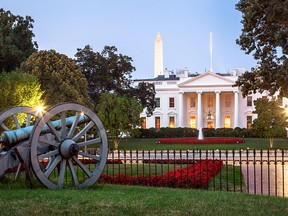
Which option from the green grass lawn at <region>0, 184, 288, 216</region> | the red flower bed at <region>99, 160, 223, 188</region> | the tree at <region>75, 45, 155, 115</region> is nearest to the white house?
the tree at <region>75, 45, 155, 115</region>

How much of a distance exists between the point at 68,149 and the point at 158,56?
11535 cm

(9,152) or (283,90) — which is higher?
(283,90)

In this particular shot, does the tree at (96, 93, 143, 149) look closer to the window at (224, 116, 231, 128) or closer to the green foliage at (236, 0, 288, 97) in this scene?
the green foliage at (236, 0, 288, 97)

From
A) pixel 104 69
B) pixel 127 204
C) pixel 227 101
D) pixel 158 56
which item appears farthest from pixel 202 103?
pixel 127 204

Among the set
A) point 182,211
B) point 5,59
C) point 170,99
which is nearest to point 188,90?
point 170,99

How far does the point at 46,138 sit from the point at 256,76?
11.2 meters

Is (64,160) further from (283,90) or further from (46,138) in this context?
(283,90)

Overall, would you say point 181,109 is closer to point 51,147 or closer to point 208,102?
point 208,102

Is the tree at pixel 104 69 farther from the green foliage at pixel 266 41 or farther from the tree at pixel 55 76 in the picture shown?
the green foliage at pixel 266 41

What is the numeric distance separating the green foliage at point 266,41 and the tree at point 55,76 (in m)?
19.6

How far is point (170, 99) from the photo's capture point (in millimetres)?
87875

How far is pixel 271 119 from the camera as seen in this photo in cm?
4012

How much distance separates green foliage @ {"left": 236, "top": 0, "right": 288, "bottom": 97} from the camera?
16562 mm

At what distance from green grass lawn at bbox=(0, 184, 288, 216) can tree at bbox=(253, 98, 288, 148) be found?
30215 mm
